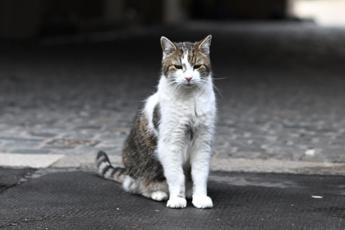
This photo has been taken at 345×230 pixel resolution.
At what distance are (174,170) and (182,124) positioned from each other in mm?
364

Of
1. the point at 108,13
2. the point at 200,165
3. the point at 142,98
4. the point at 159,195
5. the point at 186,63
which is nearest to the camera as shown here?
the point at 186,63

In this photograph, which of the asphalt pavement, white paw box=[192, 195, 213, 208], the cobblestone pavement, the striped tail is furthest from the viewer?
the cobblestone pavement

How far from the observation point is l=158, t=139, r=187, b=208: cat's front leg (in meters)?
6.14

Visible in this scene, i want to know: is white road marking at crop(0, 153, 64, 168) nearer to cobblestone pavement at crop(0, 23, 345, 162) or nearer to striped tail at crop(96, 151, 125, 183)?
cobblestone pavement at crop(0, 23, 345, 162)

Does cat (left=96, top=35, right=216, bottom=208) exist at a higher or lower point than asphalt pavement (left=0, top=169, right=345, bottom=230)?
higher

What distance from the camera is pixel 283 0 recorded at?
61000 mm

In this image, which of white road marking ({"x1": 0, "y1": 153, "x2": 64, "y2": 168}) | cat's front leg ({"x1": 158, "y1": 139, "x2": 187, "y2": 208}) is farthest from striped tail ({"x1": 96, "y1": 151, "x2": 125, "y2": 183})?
cat's front leg ({"x1": 158, "y1": 139, "x2": 187, "y2": 208})

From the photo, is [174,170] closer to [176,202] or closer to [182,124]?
[176,202]

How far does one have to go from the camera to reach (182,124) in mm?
6152

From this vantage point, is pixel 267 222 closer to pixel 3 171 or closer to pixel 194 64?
pixel 194 64

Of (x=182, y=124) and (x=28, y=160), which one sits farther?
(x=28, y=160)

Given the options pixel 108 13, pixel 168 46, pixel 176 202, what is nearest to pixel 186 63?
pixel 168 46

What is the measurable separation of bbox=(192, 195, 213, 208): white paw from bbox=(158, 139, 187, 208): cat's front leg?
3.3 inches

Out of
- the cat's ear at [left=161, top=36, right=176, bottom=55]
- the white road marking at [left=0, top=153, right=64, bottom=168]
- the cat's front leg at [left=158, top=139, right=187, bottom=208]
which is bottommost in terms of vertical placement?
the white road marking at [left=0, top=153, right=64, bottom=168]
